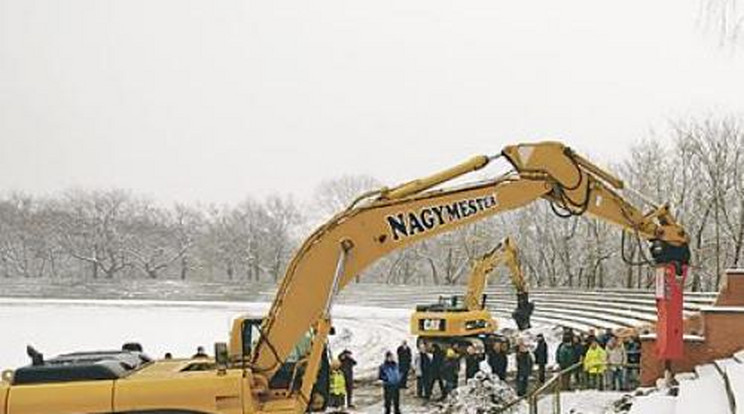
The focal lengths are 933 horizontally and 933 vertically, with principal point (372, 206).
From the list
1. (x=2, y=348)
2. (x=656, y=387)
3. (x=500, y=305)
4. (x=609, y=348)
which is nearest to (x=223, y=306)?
(x=500, y=305)

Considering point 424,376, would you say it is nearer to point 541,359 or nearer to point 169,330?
point 541,359

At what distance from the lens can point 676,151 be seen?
57094 millimetres

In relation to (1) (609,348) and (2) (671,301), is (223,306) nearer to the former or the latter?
(1) (609,348)

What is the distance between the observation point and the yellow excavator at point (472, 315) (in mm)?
25891

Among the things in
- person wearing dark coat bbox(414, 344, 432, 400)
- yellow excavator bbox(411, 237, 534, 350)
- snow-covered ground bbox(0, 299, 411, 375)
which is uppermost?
yellow excavator bbox(411, 237, 534, 350)

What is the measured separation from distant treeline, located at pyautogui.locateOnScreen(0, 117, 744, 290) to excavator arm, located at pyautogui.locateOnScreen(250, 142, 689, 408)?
39467 millimetres

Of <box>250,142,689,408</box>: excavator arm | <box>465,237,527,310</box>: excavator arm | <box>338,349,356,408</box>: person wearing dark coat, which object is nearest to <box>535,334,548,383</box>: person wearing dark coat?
<box>338,349,356,408</box>: person wearing dark coat

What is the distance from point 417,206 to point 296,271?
1739 millimetres

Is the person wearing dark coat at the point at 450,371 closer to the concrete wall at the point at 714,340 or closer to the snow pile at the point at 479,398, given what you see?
the snow pile at the point at 479,398

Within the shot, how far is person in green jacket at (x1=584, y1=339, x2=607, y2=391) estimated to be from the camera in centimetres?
1825

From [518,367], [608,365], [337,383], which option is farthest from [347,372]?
[608,365]

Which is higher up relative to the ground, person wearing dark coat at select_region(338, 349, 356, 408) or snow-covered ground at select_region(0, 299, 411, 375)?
person wearing dark coat at select_region(338, 349, 356, 408)

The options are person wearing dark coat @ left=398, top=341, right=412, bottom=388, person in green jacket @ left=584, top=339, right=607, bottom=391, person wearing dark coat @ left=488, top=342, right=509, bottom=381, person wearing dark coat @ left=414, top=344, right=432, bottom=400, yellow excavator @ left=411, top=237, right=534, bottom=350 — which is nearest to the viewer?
person in green jacket @ left=584, top=339, right=607, bottom=391

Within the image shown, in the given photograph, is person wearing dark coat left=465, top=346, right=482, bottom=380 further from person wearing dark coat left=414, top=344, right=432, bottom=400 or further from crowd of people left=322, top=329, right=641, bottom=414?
person wearing dark coat left=414, top=344, right=432, bottom=400
